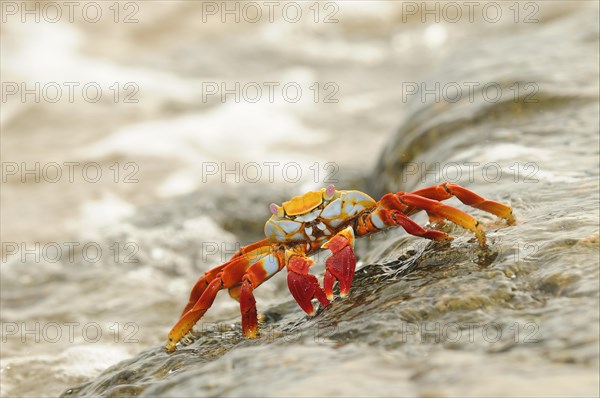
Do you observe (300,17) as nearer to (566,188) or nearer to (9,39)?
(9,39)

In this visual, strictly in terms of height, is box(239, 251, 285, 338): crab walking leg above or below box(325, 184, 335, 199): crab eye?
below

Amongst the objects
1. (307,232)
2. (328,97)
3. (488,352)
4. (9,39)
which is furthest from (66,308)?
(9,39)

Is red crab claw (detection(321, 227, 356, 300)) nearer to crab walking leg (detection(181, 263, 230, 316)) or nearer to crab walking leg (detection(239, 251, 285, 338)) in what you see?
crab walking leg (detection(239, 251, 285, 338))

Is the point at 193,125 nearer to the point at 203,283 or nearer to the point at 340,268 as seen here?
the point at 203,283

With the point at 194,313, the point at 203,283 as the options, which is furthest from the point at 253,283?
the point at 203,283

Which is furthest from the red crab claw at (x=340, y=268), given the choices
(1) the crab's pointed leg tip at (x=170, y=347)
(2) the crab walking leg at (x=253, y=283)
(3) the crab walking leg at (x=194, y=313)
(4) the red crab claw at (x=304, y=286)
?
(1) the crab's pointed leg tip at (x=170, y=347)

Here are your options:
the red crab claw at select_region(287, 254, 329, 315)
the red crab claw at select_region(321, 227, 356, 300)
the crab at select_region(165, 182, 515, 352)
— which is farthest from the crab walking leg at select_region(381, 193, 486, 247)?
the red crab claw at select_region(287, 254, 329, 315)
